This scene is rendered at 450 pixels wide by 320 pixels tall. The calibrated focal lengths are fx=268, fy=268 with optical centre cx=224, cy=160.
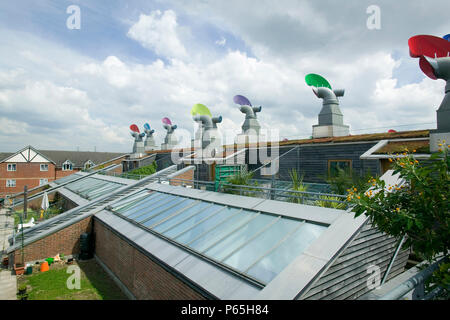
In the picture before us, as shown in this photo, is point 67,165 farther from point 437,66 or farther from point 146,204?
point 437,66

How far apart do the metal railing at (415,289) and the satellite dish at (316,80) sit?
1863cm

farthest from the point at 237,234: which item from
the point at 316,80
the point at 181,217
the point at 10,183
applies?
the point at 10,183

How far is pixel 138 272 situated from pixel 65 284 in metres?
4.54

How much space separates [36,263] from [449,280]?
16959mm

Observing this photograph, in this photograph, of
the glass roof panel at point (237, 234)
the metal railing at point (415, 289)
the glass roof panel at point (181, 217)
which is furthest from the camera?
the glass roof panel at point (181, 217)

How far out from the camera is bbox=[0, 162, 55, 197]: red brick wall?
45688 mm

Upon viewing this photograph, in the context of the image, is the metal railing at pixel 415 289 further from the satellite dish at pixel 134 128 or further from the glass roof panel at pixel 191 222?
the satellite dish at pixel 134 128

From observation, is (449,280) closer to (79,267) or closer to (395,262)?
(395,262)

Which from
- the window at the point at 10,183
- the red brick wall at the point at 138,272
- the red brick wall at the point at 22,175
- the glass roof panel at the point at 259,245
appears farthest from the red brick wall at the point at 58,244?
the window at the point at 10,183

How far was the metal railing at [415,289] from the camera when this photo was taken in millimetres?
2184

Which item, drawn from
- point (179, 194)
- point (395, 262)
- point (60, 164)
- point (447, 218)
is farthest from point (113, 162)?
point (447, 218)

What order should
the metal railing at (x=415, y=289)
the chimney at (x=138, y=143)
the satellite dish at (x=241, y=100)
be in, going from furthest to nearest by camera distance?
1. the chimney at (x=138, y=143)
2. the satellite dish at (x=241, y=100)
3. the metal railing at (x=415, y=289)

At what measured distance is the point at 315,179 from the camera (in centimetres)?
1530

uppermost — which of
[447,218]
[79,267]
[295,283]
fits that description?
[447,218]
